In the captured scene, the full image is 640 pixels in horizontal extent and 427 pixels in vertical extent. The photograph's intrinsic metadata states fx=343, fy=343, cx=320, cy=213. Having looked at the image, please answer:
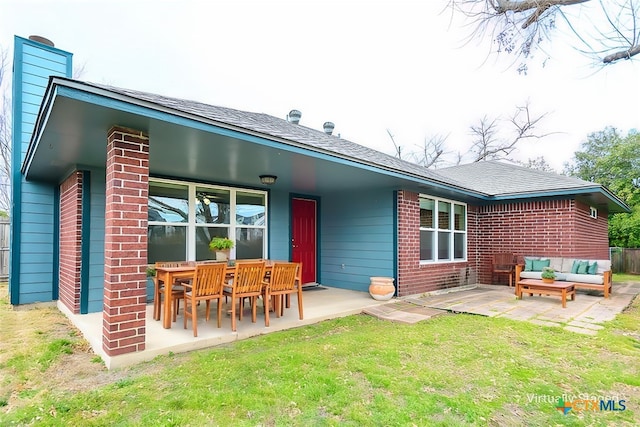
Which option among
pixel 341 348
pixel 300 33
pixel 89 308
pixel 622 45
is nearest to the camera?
pixel 341 348

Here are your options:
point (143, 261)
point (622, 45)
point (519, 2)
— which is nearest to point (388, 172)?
point (519, 2)

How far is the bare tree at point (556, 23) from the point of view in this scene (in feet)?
14.1

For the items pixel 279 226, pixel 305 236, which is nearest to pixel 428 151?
pixel 305 236

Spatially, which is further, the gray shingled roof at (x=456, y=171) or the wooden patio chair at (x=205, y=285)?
the gray shingled roof at (x=456, y=171)

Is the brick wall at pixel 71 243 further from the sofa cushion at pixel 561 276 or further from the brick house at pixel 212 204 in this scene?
the sofa cushion at pixel 561 276

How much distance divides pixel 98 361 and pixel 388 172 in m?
4.67

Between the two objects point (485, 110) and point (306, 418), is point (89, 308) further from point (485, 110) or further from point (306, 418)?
point (485, 110)

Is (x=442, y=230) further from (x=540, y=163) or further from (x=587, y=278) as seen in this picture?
(x=540, y=163)

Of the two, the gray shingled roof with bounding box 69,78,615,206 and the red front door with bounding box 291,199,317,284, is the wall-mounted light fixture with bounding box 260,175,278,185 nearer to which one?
the gray shingled roof with bounding box 69,78,615,206

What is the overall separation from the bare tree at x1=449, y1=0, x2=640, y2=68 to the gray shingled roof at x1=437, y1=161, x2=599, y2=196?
13.0 feet

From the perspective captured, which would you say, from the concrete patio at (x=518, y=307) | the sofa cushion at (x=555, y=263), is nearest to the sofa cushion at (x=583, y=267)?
the sofa cushion at (x=555, y=263)

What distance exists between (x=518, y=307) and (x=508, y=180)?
16.5 feet

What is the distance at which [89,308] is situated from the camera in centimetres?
536

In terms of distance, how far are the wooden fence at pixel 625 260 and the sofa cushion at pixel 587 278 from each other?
9.19m
